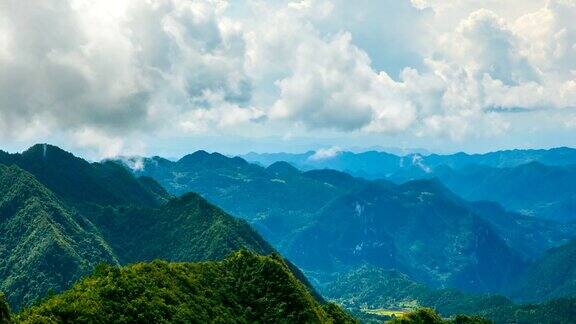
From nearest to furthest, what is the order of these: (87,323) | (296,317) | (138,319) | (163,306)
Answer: (87,323)
(138,319)
(163,306)
(296,317)

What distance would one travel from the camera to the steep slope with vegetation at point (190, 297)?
390 feet

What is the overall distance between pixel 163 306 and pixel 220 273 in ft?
134

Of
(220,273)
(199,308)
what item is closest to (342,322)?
(220,273)

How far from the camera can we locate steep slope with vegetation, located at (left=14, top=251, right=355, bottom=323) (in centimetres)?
11875

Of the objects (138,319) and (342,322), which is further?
(342,322)

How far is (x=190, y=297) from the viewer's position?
5856 inches

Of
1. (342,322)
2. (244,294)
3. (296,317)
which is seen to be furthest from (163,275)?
(342,322)

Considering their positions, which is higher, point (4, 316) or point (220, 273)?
point (220, 273)

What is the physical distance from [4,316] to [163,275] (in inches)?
2396

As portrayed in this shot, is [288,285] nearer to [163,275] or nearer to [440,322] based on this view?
[163,275]

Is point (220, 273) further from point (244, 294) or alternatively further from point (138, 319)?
point (138, 319)

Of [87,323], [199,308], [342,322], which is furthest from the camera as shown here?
[342,322]

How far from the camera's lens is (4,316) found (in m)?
92.0

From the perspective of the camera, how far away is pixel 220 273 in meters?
174
